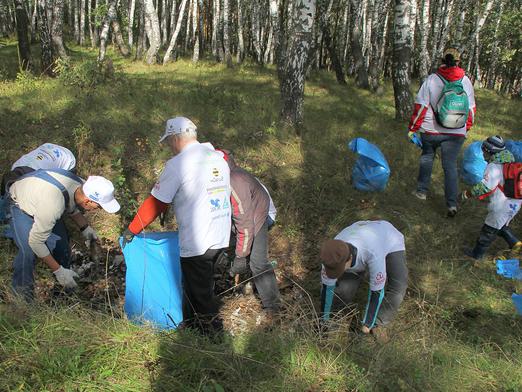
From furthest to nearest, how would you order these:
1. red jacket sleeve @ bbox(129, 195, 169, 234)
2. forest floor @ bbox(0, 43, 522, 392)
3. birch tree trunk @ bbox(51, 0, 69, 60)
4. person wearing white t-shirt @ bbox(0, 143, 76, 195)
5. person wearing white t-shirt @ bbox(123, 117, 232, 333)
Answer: birch tree trunk @ bbox(51, 0, 69, 60) → person wearing white t-shirt @ bbox(0, 143, 76, 195) → red jacket sleeve @ bbox(129, 195, 169, 234) → person wearing white t-shirt @ bbox(123, 117, 232, 333) → forest floor @ bbox(0, 43, 522, 392)

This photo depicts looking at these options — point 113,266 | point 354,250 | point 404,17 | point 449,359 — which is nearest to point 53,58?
point 113,266

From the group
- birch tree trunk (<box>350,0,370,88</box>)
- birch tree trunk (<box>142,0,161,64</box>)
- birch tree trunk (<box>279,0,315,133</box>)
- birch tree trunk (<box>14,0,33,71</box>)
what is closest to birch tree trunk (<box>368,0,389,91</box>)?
birch tree trunk (<box>350,0,370,88</box>)

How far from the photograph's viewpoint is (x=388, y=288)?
353cm

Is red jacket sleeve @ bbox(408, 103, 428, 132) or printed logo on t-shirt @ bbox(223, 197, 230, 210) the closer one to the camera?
printed logo on t-shirt @ bbox(223, 197, 230, 210)

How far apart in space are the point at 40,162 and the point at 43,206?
0.72 metres

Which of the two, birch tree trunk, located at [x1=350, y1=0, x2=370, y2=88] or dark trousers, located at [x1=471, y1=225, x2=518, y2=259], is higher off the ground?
birch tree trunk, located at [x1=350, y1=0, x2=370, y2=88]

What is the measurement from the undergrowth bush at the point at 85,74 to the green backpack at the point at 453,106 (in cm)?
606

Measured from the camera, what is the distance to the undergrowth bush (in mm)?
7596

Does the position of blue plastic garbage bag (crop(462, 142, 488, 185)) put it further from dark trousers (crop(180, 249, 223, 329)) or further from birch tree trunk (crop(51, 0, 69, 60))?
birch tree trunk (crop(51, 0, 69, 60))

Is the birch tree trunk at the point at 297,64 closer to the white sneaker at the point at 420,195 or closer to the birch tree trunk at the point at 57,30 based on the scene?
the white sneaker at the point at 420,195

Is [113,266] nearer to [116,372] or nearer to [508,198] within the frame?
[116,372]

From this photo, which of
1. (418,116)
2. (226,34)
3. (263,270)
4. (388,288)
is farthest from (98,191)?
(226,34)

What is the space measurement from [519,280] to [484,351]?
72.4 inches

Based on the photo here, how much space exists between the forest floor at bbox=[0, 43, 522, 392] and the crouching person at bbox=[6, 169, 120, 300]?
0.79 feet
